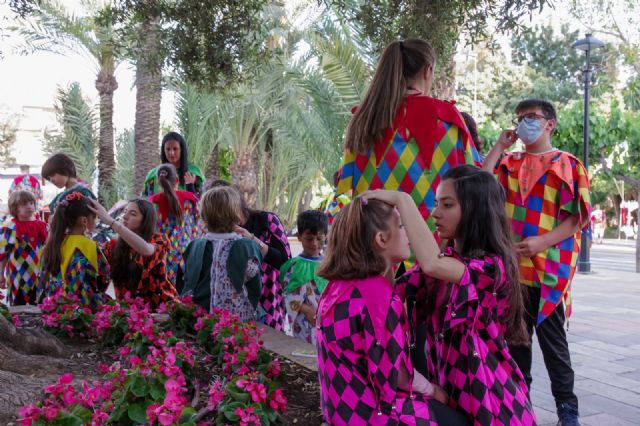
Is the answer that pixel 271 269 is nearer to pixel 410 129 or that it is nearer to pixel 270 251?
pixel 270 251

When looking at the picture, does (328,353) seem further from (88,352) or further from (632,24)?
(632,24)

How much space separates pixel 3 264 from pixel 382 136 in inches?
160

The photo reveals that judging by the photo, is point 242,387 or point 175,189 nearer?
point 242,387

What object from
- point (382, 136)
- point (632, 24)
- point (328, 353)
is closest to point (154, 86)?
point (382, 136)

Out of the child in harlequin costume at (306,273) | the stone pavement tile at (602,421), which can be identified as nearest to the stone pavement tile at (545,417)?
the stone pavement tile at (602,421)

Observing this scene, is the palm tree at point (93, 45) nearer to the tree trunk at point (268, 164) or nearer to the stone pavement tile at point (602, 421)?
the tree trunk at point (268, 164)

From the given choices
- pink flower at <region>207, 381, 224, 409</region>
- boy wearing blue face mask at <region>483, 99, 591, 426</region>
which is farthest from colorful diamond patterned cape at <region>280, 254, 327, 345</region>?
pink flower at <region>207, 381, 224, 409</region>

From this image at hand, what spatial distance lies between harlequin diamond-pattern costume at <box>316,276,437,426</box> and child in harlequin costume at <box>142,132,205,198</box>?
382cm

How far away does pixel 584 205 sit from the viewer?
3443 millimetres

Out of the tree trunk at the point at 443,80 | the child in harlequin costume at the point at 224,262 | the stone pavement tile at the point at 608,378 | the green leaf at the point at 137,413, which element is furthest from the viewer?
the tree trunk at the point at 443,80

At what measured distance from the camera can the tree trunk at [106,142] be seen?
17156 mm

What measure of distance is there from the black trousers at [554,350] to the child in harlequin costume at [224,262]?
1.68 meters

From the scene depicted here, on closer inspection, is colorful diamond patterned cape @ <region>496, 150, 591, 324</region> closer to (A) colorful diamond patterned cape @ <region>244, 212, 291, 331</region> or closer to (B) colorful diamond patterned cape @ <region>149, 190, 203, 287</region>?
(A) colorful diamond patterned cape @ <region>244, 212, 291, 331</region>

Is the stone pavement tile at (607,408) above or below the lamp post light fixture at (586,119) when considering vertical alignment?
below
